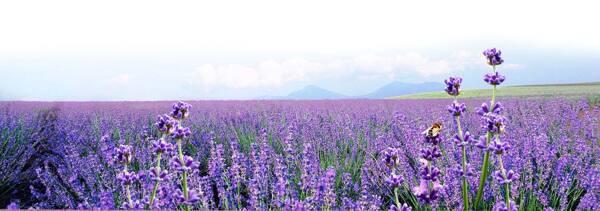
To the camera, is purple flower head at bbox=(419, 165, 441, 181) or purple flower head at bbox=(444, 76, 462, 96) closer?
purple flower head at bbox=(419, 165, 441, 181)

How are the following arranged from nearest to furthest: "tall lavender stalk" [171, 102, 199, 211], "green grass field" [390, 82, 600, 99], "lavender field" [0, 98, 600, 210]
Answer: "tall lavender stalk" [171, 102, 199, 211]
"lavender field" [0, 98, 600, 210]
"green grass field" [390, 82, 600, 99]

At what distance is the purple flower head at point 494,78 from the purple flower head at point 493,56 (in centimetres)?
4

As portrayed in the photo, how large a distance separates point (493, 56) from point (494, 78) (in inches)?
2.7

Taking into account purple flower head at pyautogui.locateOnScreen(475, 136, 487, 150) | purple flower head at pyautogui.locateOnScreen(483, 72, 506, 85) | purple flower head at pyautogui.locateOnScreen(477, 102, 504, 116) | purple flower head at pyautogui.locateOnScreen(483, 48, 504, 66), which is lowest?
purple flower head at pyautogui.locateOnScreen(475, 136, 487, 150)

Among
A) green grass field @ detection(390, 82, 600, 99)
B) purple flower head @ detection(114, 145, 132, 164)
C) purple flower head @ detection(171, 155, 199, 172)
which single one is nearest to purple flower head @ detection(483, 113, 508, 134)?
purple flower head @ detection(171, 155, 199, 172)

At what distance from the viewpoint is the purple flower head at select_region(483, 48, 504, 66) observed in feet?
5.35

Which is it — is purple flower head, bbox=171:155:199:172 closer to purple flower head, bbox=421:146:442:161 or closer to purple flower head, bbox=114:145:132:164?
purple flower head, bbox=114:145:132:164

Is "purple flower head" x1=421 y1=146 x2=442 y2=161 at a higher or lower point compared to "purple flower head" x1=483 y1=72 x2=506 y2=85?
lower

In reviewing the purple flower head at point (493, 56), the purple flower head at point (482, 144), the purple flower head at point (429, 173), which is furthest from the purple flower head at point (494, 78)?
the purple flower head at point (429, 173)

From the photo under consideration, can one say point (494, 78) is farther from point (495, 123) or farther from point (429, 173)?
point (429, 173)

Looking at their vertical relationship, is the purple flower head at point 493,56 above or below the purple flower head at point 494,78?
above

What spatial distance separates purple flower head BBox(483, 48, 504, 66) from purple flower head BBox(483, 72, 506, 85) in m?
0.04

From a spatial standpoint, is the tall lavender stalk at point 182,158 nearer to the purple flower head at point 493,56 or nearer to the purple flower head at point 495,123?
the purple flower head at point 495,123

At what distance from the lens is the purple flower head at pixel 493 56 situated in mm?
1630
